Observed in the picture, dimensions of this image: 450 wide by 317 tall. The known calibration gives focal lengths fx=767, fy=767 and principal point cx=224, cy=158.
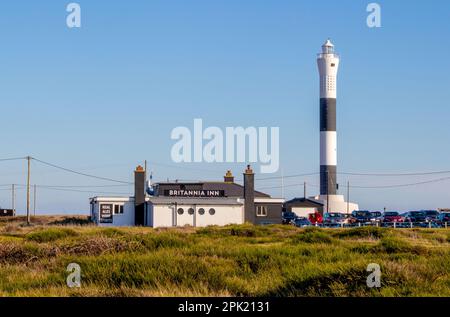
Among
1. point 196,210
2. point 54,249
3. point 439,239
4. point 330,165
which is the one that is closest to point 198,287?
point 54,249

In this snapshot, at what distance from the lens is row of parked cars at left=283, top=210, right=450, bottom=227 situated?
65.4 m

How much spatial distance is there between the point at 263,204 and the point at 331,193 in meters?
18.3

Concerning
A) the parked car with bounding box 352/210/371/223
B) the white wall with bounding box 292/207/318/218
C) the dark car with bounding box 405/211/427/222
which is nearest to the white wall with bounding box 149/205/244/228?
the parked car with bounding box 352/210/371/223

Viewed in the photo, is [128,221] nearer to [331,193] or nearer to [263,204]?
[263,204]

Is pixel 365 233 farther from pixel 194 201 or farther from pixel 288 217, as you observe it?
pixel 288 217

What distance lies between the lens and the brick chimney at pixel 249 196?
70375 millimetres

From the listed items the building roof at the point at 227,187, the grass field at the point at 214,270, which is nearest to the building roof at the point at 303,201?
the building roof at the point at 227,187

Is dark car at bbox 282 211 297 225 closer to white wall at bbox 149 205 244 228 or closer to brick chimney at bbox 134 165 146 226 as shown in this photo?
white wall at bbox 149 205 244 228

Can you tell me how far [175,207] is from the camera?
66312mm

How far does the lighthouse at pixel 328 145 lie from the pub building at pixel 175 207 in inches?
744

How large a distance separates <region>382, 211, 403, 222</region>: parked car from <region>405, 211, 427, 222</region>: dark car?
0.82 meters

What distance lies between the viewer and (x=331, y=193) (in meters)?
88.8

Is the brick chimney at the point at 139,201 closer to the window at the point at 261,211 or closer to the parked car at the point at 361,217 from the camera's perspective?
the window at the point at 261,211

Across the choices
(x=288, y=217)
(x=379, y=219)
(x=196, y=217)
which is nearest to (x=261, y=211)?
(x=288, y=217)
